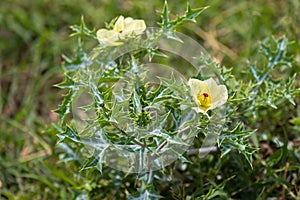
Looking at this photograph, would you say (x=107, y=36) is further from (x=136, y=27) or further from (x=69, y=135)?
(x=69, y=135)

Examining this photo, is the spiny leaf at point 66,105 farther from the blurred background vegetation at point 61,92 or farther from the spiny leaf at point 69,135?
the blurred background vegetation at point 61,92

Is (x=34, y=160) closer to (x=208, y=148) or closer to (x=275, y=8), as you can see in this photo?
(x=208, y=148)

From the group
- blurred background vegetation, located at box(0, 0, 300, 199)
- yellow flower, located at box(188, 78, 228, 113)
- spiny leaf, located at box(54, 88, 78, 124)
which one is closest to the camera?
yellow flower, located at box(188, 78, 228, 113)

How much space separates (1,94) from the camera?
2.60 meters

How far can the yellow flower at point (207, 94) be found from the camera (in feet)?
4.75

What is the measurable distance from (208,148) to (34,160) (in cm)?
81

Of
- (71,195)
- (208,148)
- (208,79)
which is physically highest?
(208,79)

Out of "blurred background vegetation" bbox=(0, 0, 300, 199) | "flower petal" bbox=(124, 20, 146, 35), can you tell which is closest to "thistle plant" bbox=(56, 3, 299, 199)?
"flower petal" bbox=(124, 20, 146, 35)

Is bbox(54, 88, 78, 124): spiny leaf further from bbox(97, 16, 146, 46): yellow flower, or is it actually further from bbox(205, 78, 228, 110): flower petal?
bbox(205, 78, 228, 110): flower petal

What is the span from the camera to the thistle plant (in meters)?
1.46

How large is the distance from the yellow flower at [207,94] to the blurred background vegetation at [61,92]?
27 centimetres

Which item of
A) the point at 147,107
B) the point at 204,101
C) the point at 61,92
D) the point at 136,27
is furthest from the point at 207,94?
the point at 61,92

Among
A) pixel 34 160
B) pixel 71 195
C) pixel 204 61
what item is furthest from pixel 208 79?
pixel 34 160

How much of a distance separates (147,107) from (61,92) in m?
1.27
